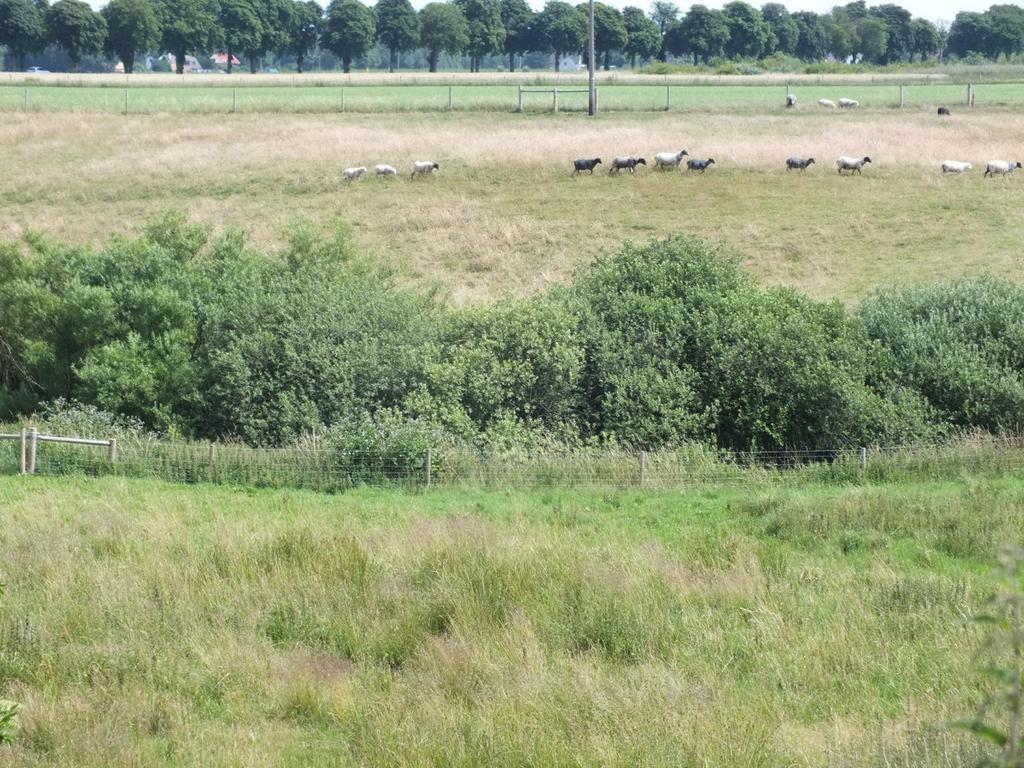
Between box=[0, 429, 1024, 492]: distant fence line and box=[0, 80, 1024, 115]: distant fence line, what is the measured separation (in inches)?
1758

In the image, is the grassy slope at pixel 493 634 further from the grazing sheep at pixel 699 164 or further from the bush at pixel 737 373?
the grazing sheep at pixel 699 164

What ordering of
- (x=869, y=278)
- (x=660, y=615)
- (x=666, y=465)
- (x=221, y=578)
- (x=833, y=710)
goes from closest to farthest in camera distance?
(x=833, y=710), (x=660, y=615), (x=221, y=578), (x=666, y=465), (x=869, y=278)

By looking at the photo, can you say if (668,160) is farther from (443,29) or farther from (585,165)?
(443,29)

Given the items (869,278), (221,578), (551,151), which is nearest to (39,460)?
(221,578)

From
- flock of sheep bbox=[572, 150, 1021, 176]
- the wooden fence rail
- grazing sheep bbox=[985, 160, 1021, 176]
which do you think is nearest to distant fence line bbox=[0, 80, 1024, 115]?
flock of sheep bbox=[572, 150, 1021, 176]

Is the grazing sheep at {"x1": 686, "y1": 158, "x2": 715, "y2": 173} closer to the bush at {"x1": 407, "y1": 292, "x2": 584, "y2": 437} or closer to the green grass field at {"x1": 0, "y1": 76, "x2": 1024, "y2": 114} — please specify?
the green grass field at {"x1": 0, "y1": 76, "x2": 1024, "y2": 114}

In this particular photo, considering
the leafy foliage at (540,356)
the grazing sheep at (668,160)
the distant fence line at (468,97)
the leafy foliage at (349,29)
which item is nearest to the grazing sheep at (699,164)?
the grazing sheep at (668,160)

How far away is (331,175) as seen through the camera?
50.4m

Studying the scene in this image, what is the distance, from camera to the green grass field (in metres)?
67.4

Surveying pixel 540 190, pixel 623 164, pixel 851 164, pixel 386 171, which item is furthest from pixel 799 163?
pixel 386 171

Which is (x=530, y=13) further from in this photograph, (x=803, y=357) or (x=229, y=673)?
(x=229, y=673)

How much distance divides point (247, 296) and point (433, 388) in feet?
18.9

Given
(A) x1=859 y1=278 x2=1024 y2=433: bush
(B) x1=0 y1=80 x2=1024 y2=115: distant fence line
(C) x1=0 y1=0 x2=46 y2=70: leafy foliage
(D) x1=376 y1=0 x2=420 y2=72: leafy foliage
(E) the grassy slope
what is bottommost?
(E) the grassy slope

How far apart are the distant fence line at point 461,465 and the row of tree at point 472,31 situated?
433 ft
